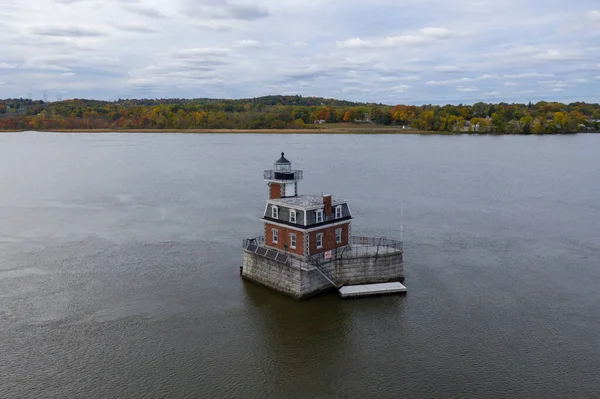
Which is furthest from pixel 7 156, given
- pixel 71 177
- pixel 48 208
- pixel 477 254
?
pixel 477 254

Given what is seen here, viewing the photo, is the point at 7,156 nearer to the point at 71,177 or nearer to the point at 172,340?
the point at 71,177

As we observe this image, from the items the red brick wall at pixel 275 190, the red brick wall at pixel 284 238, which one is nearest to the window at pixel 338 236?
the red brick wall at pixel 284 238

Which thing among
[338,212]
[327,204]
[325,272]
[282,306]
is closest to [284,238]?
[325,272]

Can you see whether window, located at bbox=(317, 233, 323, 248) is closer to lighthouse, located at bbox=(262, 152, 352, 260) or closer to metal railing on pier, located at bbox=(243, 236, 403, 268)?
lighthouse, located at bbox=(262, 152, 352, 260)

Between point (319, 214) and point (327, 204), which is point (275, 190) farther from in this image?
point (319, 214)

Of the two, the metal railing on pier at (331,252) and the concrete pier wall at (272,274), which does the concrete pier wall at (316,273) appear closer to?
the concrete pier wall at (272,274)
